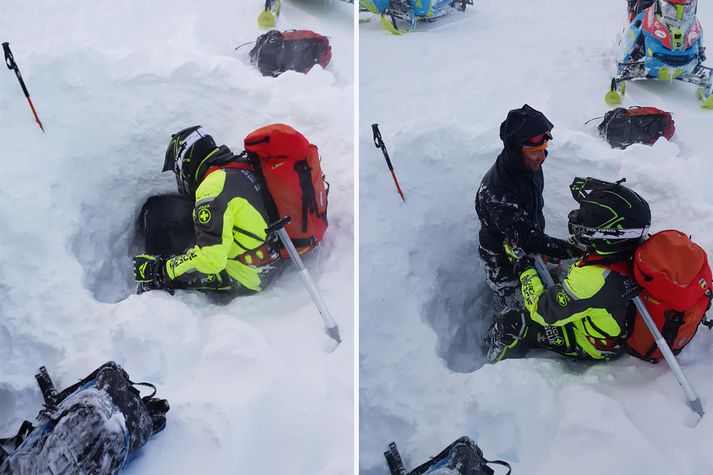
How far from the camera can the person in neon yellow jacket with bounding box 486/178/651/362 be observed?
1998 millimetres

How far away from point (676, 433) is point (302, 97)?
222 cm

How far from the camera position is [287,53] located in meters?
4.23

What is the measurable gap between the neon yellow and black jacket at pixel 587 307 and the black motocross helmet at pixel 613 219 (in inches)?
3.7

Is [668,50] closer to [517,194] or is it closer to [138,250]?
[517,194]

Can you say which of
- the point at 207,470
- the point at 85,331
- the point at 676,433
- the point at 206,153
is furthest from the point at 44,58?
the point at 676,433

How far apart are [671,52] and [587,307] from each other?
3.01 metres

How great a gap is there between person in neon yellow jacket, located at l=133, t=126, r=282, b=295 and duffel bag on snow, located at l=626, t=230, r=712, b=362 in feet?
4.49

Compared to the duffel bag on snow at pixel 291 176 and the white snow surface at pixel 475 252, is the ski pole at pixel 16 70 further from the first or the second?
the white snow surface at pixel 475 252

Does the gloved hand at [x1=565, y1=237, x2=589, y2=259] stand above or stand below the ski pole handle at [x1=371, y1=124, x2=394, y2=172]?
below

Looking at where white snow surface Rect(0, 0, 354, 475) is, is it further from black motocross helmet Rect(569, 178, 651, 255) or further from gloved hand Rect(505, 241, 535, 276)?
black motocross helmet Rect(569, 178, 651, 255)

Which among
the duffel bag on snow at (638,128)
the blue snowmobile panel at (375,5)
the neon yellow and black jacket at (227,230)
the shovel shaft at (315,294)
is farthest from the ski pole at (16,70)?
the duffel bag on snow at (638,128)

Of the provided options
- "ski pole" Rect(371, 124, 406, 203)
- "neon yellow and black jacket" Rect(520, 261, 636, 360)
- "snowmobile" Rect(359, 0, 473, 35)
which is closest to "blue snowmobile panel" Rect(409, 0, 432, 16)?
"snowmobile" Rect(359, 0, 473, 35)

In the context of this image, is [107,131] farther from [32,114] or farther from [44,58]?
[44,58]

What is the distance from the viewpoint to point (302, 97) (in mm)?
3195
